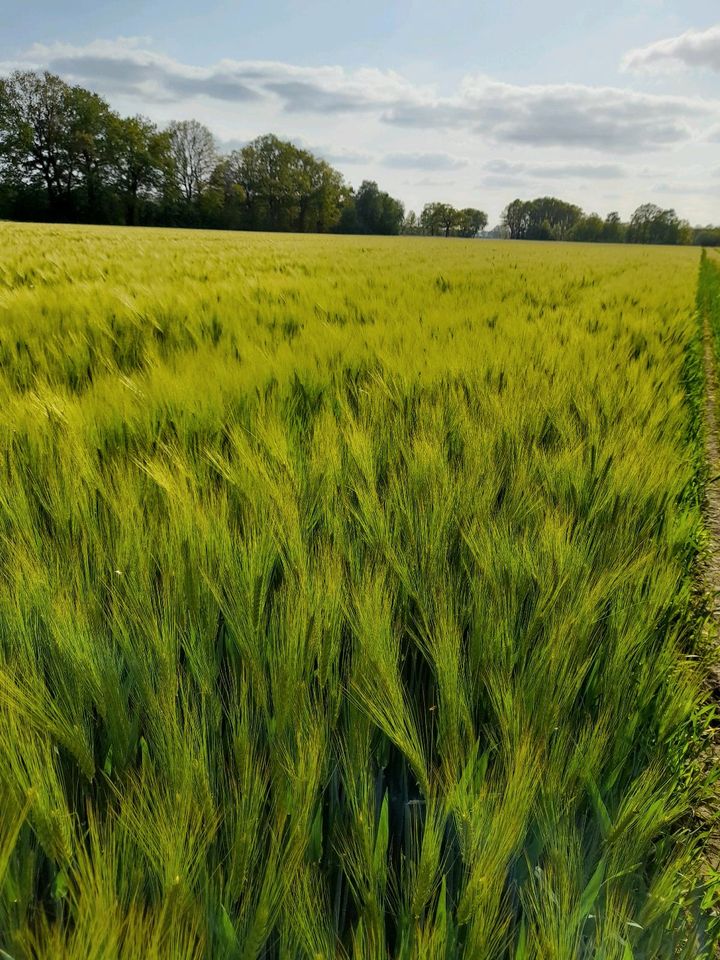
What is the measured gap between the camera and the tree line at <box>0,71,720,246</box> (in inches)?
1831

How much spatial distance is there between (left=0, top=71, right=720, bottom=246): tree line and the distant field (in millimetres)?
53542

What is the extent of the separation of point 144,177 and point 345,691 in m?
59.7

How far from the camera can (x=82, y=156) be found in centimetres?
4797

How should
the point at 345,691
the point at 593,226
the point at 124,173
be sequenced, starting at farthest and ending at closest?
the point at 593,226 → the point at 124,173 → the point at 345,691

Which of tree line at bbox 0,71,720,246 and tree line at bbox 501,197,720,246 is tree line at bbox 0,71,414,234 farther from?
tree line at bbox 501,197,720,246

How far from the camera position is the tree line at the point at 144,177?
1831 inches

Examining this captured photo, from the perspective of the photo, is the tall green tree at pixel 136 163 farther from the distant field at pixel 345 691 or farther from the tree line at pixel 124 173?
the distant field at pixel 345 691

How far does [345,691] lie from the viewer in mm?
758

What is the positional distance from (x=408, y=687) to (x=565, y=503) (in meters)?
0.61

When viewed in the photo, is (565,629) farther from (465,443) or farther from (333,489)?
(465,443)

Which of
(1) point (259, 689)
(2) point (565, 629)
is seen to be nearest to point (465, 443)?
(2) point (565, 629)

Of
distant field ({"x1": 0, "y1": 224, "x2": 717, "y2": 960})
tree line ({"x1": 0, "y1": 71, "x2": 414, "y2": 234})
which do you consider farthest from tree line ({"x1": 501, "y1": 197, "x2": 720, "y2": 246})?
distant field ({"x1": 0, "y1": 224, "x2": 717, "y2": 960})

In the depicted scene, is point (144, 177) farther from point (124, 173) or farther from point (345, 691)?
point (345, 691)

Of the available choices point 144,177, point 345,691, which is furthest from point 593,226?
point 345,691
